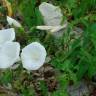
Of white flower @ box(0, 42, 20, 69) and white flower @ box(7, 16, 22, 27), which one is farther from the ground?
white flower @ box(7, 16, 22, 27)

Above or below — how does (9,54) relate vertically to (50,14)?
below

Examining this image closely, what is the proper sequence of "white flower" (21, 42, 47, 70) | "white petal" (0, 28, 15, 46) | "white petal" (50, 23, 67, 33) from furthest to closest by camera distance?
"white petal" (50, 23, 67, 33) → "white petal" (0, 28, 15, 46) → "white flower" (21, 42, 47, 70)

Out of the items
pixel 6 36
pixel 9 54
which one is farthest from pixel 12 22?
pixel 9 54

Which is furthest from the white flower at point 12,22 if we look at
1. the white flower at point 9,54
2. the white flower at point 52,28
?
the white flower at point 9,54

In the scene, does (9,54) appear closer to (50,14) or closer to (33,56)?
(33,56)

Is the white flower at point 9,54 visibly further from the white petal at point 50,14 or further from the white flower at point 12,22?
the white petal at point 50,14

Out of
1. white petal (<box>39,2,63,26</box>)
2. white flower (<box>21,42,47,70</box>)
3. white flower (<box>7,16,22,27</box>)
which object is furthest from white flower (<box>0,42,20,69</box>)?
white petal (<box>39,2,63,26</box>)

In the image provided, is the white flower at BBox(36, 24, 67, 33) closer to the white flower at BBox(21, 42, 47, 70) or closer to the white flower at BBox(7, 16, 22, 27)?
the white flower at BBox(7, 16, 22, 27)
